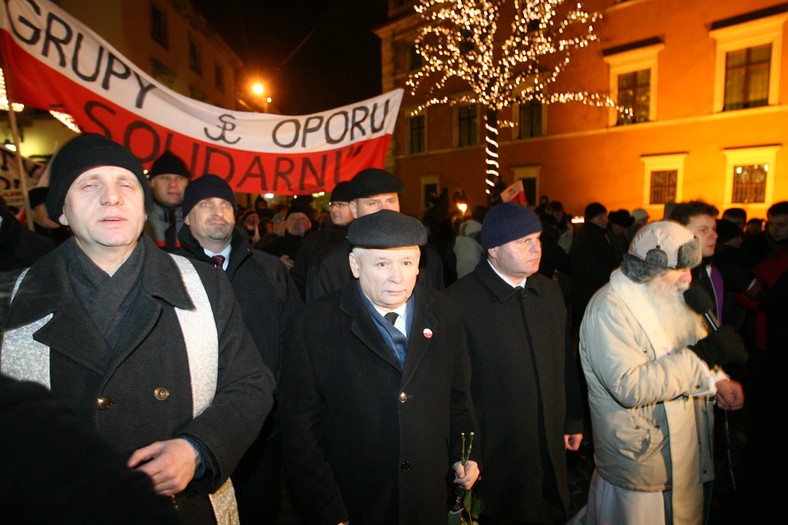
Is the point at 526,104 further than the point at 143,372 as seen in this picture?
Yes

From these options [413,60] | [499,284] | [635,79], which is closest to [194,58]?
[413,60]

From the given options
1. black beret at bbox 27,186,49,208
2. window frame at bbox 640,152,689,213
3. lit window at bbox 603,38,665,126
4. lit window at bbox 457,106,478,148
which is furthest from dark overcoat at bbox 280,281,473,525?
lit window at bbox 457,106,478,148

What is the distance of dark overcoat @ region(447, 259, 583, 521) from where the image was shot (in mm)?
2658

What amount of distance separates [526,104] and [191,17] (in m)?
16.7

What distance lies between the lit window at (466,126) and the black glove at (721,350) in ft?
75.1

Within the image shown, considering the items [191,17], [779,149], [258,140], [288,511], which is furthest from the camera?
[191,17]

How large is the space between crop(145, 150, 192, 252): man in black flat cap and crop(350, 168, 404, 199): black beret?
1.44m

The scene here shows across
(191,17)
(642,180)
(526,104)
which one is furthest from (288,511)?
(191,17)

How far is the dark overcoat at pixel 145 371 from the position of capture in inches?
55.5

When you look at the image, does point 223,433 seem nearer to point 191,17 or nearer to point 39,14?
point 39,14

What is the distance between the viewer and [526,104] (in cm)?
2208

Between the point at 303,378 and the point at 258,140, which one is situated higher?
the point at 258,140

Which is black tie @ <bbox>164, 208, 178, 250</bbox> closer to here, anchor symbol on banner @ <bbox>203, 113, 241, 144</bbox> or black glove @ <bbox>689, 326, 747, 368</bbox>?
anchor symbol on banner @ <bbox>203, 113, 241, 144</bbox>

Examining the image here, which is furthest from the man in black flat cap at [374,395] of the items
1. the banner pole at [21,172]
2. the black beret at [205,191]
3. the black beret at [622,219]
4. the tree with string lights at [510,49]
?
the tree with string lights at [510,49]
